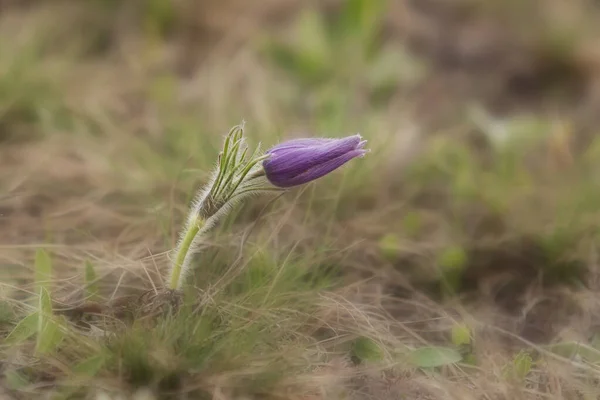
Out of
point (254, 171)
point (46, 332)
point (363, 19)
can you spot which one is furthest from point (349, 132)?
point (46, 332)

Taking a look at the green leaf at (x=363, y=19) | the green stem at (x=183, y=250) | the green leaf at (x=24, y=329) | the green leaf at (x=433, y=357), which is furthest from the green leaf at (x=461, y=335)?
the green leaf at (x=363, y=19)

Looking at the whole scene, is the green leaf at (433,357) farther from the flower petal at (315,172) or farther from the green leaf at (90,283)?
the green leaf at (90,283)

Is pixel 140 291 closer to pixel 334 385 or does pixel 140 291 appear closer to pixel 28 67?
pixel 334 385

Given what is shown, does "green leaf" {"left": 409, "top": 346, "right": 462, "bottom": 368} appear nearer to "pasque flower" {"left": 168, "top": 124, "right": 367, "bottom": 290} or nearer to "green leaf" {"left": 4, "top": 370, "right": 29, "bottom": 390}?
"pasque flower" {"left": 168, "top": 124, "right": 367, "bottom": 290}

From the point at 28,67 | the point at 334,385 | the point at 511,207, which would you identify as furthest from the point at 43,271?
the point at 511,207

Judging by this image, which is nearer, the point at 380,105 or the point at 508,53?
the point at 380,105

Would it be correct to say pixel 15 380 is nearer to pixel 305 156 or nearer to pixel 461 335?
pixel 305 156
